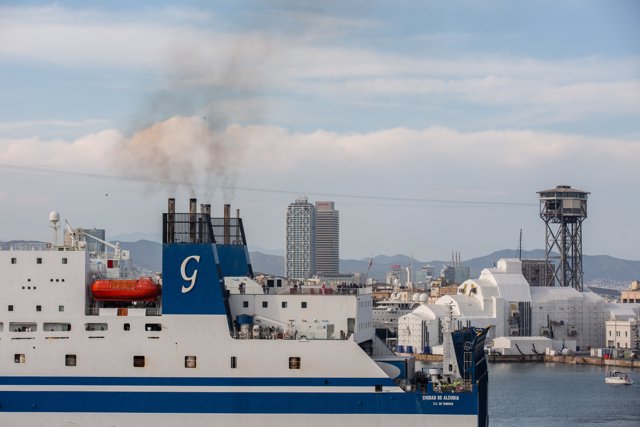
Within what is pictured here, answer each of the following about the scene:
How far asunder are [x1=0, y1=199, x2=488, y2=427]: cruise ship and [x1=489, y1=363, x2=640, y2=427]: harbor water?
41.5 ft

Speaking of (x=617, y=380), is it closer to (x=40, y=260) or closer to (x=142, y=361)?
(x=142, y=361)

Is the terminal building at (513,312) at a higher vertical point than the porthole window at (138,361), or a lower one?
higher

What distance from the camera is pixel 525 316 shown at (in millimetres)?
96000

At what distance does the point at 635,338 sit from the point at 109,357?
69411mm

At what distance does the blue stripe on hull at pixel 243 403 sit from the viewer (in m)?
30.8

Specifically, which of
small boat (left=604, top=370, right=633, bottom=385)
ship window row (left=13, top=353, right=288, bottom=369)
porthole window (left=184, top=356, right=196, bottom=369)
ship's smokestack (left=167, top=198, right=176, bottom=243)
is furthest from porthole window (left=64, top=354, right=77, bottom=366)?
small boat (left=604, top=370, right=633, bottom=385)

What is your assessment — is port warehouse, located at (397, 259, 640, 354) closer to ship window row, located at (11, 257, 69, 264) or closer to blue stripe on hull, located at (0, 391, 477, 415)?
blue stripe on hull, located at (0, 391, 477, 415)

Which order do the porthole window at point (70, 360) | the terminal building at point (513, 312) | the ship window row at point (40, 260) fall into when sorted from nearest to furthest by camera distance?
the porthole window at point (70, 360)
the ship window row at point (40, 260)
the terminal building at point (513, 312)

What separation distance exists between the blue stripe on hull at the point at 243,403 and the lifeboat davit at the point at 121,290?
271cm

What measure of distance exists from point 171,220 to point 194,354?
379cm

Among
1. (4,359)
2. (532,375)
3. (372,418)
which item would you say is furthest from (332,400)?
(532,375)

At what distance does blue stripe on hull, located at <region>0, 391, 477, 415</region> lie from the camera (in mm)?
30844

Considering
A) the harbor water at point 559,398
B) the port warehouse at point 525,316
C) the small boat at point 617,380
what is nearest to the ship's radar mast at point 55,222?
the harbor water at point 559,398

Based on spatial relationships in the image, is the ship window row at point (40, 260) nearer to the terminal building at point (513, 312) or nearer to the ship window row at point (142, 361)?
the ship window row at point (142, 361)
